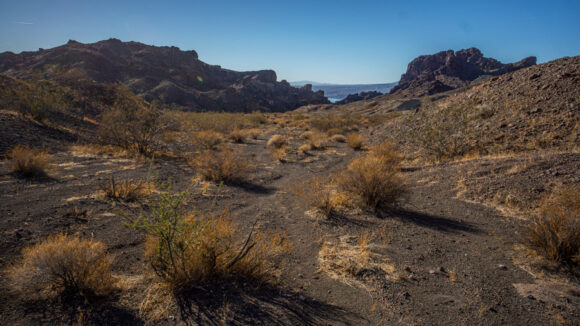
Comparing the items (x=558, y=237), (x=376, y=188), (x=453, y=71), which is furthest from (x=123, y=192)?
(x=453, y=71)

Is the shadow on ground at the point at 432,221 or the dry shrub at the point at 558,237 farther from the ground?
the dry shrub at the point at 558,237

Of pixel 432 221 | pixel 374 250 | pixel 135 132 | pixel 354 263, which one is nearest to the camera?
pixel 354 263

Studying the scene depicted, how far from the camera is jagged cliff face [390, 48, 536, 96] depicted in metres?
100

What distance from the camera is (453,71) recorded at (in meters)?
121

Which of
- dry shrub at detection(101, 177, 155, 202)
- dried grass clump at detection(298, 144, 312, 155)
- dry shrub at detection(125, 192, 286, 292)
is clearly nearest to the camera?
dry shrub at detection(125, 192, 286, 292)

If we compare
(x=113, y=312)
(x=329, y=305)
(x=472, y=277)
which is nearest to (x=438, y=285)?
(x=472, y=277)

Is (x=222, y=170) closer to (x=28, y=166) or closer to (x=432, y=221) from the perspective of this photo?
(x=28, y=166)

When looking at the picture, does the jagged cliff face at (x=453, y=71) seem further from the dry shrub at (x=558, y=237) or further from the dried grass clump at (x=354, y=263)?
the dried grass clump at (x=354, y=263)

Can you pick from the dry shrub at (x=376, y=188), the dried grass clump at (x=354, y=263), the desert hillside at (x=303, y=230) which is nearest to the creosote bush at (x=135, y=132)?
the desert hillside at (x=303, y=230)

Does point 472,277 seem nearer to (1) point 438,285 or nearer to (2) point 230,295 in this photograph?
(1) point 438,285

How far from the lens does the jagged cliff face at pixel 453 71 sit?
3937 inches

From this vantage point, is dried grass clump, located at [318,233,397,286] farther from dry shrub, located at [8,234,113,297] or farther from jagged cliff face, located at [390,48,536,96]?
jagged cliff face, located at [390,48,536,96]

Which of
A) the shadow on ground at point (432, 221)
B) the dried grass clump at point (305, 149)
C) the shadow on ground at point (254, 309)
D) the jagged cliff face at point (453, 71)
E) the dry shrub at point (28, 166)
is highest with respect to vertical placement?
the jagged cliff face at point (453, 71)

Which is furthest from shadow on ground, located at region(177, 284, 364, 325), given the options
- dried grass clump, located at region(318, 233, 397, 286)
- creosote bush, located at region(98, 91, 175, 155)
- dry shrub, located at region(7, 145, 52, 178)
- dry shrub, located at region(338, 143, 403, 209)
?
creosote bush, located at region(98, 91, 175, 155)
